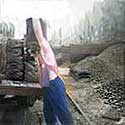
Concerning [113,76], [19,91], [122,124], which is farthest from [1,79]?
[113,76]

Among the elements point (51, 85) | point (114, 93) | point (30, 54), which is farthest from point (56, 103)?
point (114, 93)

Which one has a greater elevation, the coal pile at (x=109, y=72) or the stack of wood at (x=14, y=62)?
the stack of wood at (x=14, y=62)

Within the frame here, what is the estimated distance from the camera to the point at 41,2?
912 cm

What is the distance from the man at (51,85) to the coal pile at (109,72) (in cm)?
209

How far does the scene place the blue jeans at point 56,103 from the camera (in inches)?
133

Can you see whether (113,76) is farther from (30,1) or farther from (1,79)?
(1,79)

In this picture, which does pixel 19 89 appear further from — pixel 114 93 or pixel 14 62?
pixel 114 93

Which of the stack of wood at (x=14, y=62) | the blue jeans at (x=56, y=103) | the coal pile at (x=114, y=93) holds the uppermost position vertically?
the stack of wood at (x=14, y=62)

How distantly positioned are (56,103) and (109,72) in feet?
14.7

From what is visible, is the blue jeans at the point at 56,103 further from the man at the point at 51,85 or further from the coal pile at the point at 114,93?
the coal pile at the point at 114,93

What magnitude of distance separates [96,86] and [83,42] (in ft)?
10.7

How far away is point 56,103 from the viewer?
3.42m

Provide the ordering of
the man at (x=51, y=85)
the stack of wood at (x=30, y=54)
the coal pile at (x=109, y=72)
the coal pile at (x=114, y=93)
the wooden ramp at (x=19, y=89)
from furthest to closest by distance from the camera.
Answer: the coal pile at (x=109, y=72) → the coal pile at (x=114, y=93) → the stack of wood at (x=30, y=54) → the wooden ramp at (x=19, y=89) → the man at (x=51, y=85)

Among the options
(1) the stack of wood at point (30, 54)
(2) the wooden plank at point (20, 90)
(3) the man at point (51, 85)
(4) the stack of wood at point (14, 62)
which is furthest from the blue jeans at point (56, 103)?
(4) the stack of wood at point (14, 62)
